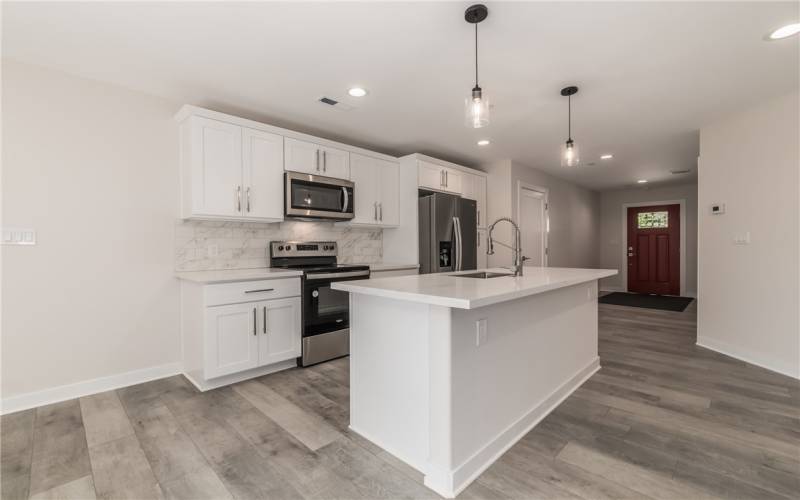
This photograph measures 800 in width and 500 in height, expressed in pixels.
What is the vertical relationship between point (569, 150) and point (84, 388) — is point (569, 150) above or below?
above

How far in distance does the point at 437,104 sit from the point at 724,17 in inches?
74.8

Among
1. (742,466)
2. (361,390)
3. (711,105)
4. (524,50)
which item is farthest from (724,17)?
(361,390)

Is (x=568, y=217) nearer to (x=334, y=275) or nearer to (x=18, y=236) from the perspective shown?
(x=334, y=275)

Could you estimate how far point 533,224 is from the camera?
5.98 m

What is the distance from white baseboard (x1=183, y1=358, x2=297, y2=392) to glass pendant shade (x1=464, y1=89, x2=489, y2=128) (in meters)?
2.50

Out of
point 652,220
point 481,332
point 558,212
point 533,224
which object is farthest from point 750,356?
point 652,220

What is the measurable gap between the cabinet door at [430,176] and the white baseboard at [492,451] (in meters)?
2.67

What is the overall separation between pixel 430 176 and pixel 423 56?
7.10 feet

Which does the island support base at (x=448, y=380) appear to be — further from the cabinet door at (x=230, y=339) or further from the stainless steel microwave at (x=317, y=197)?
the stainless steel microwave at (x=317, y=197)

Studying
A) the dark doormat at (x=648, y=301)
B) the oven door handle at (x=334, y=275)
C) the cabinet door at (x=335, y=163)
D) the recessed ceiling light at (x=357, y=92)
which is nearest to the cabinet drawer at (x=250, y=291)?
the oven door handle at (x=334, y=275)

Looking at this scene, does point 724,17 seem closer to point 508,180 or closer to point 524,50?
point 524,50

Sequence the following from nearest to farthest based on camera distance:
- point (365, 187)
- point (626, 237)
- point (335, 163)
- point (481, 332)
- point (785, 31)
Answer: point (481, 332), point (785, 31), point (335, 163), point (365, 187), point (626, 237)

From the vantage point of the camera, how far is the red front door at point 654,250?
25.2 ft

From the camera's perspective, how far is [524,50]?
2393 mm
